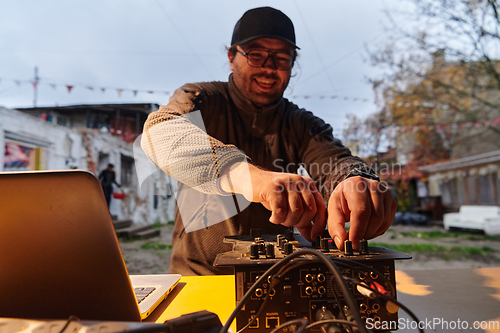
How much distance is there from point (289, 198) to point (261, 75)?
31.8 inches

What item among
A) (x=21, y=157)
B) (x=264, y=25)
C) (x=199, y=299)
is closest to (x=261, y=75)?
(x=264, y=25)

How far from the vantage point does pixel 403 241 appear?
6.14 m

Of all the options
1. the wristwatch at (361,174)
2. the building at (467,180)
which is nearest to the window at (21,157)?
the wristwatch at (361,174)

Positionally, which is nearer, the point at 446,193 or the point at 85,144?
the point at 85,144

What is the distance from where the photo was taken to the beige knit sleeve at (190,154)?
2.02 ft

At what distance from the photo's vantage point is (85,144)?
5715 millimetres

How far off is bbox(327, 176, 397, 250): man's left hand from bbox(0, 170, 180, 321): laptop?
15.4 inches

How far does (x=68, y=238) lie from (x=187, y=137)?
0.36 metres

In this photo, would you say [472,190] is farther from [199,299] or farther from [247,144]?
[199,299]

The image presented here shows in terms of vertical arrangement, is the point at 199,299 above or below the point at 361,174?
below

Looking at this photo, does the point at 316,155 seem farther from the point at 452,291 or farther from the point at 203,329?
the point at 203,329

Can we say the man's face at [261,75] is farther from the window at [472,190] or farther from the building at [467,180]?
the window at [472,190]

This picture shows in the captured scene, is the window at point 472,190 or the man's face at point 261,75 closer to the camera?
the man's face at point 261,75

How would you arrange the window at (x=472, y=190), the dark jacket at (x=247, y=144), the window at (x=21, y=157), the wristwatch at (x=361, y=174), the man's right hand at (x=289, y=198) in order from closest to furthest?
the man's right hand at (x=289, y=198)
the wristwatch at (x=361, y=174)
the dark jacket at (x=247, y=144)
the window at (x=21, y=157)
the window at (x=472, y=190)
